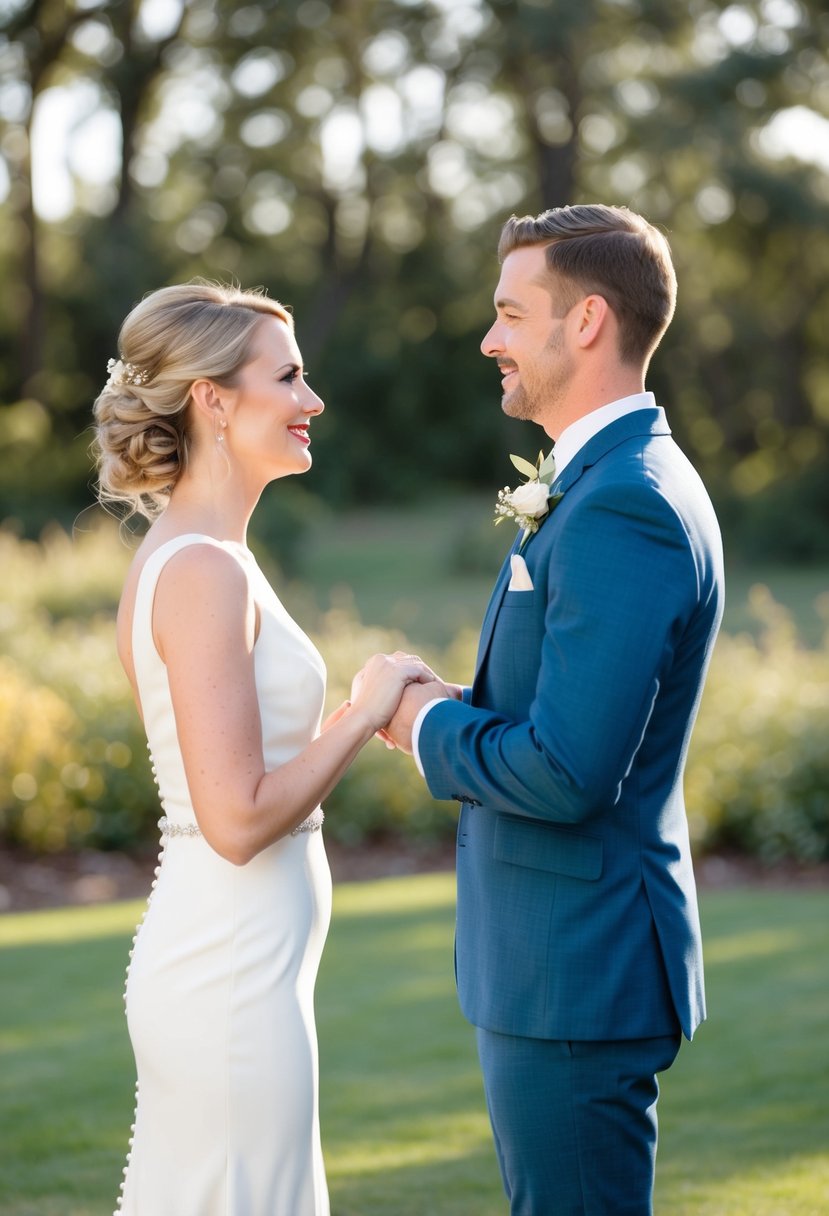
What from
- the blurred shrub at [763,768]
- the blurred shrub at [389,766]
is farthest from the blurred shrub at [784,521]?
the blurred shrub at [763,768]

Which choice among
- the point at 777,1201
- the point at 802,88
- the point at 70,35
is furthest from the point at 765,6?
the point at 777,1201

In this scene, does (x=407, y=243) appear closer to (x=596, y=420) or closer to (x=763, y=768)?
(x=763, y=768)

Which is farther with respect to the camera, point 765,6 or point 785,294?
point 785,294

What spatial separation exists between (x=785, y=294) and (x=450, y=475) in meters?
11.6

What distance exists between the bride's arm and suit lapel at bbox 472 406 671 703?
0.21 metres

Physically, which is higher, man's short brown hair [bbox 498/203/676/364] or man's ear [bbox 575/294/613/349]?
man's short brown hair [bbox 498/203/676/364]

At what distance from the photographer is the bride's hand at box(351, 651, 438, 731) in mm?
2922

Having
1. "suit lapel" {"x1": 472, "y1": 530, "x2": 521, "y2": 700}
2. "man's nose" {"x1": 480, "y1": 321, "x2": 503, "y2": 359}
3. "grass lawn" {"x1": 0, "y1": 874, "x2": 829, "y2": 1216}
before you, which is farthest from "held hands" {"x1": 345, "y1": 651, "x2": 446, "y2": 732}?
"grass lawn" {"x1": 0, "y1": 874, "x2": 829, "y2": 1216}

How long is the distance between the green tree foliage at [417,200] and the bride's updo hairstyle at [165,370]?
27664 millimetres

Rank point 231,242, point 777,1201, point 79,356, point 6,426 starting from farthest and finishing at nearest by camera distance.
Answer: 1. point 231,242
2. point 79,356
3. point 6,426
4. point 777,1201

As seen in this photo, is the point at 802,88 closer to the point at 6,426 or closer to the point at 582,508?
the point at 6,426

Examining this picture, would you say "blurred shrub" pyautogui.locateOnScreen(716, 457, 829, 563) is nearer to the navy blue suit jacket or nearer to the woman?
the woman

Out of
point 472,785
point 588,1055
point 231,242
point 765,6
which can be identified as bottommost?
point 588,1055

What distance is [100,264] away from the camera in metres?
37.9
